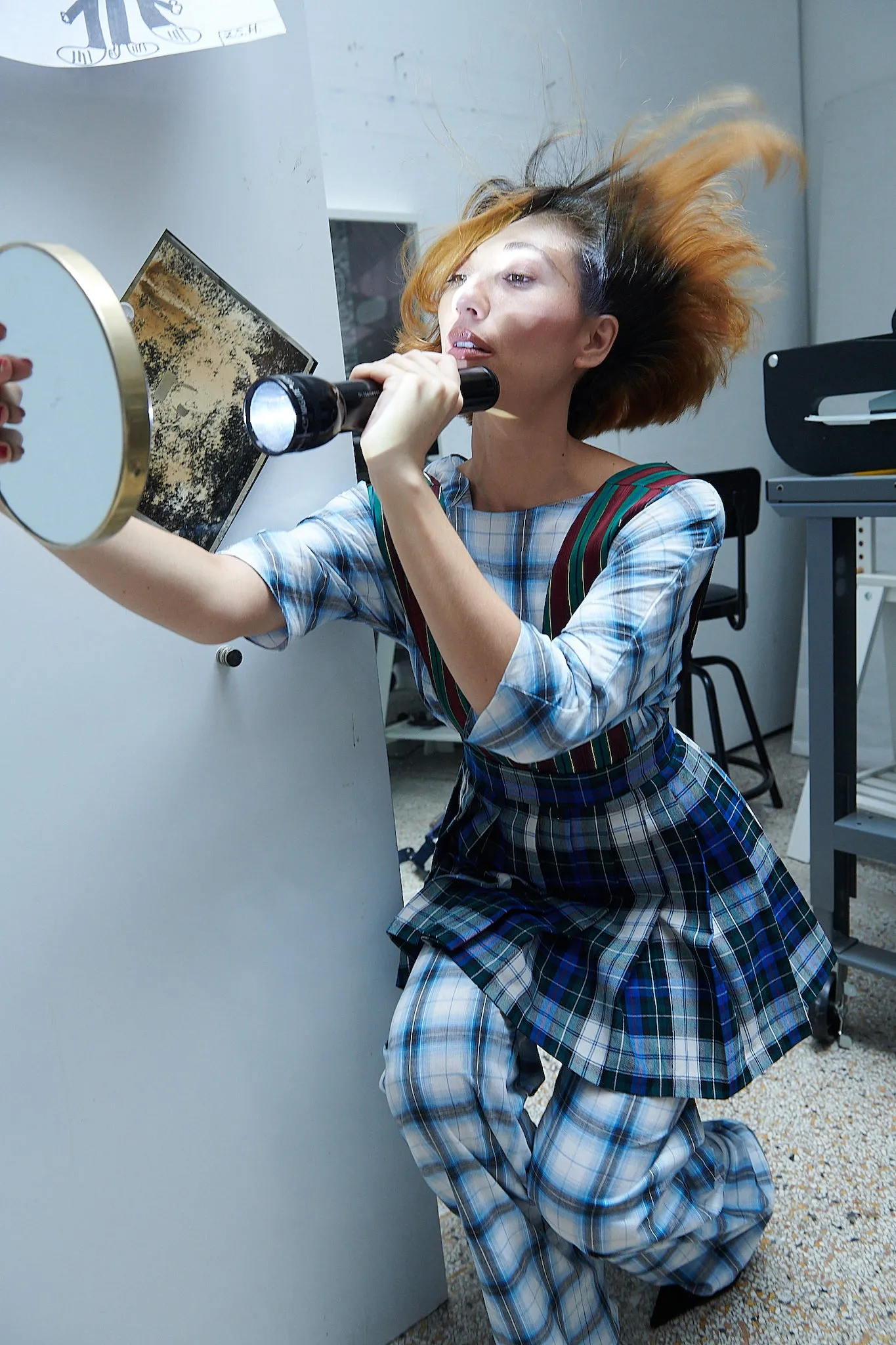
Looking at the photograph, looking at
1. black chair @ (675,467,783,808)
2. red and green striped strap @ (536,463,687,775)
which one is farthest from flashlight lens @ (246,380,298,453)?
black chair @ (675,467,783,808)

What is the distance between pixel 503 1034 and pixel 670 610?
0.44 meters

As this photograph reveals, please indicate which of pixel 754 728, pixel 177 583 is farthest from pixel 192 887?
pixel 754 728

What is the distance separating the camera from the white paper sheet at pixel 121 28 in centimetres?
77

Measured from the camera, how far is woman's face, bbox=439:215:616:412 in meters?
1.02

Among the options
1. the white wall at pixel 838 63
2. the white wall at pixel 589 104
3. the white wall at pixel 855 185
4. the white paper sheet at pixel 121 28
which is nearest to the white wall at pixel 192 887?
the white paper sheet at pixel 121 28

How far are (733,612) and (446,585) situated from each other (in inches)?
84.0

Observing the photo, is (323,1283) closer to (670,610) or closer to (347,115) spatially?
(670,610)

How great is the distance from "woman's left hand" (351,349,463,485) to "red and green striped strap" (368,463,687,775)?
0.19 meters

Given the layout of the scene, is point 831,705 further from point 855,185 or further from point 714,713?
point 855,185

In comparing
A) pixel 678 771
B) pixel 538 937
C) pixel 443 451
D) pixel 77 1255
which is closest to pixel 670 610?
pixel 678 771

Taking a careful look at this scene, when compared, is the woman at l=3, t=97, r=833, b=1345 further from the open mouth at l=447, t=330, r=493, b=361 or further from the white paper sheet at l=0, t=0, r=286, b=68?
the white paper sheet at l=0, t=0, r=286, b=68

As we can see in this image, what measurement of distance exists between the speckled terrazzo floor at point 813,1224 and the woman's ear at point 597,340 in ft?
3.55

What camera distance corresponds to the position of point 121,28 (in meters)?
0.81

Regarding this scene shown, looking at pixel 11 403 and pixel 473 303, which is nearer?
pixel 11 403
